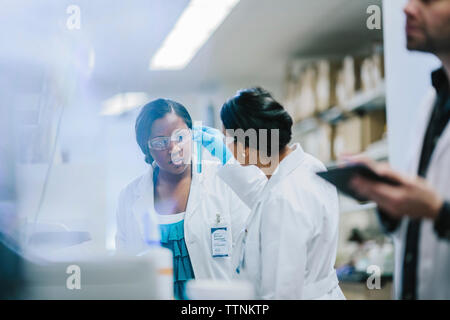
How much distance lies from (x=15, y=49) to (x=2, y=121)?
5.23ft

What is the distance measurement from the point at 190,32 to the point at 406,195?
2705 millimetres

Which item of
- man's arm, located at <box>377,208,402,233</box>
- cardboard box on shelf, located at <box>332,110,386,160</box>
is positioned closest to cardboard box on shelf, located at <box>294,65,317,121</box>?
cardboard box on shelf, located at <box>332,110,386,160</box>

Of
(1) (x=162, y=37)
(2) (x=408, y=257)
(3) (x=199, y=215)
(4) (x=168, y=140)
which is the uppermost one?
(1) (x=162, y=37)

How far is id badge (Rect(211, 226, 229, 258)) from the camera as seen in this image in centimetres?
179

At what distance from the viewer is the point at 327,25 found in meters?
3.58

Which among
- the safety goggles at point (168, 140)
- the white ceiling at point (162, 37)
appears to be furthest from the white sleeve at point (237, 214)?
the white ceiling at point (162, 37)

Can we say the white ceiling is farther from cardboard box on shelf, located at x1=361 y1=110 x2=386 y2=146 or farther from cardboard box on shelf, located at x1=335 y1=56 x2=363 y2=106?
cardboard box on shelf, located at x1=361 y1=110 x2=386 y2=146

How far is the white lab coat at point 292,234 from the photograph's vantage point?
4.62 feet

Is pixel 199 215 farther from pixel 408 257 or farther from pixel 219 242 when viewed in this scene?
pixel 408 257

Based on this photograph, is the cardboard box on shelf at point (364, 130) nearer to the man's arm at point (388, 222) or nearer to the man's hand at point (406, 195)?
the man's arm at point (388, 222)

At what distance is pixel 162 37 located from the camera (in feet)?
11.7

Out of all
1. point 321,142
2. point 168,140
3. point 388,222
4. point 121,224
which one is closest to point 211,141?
point 168,140
